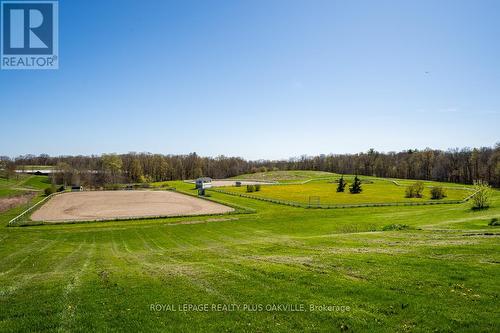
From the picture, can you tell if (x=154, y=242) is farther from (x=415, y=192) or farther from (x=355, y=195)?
(x=415, y=192)

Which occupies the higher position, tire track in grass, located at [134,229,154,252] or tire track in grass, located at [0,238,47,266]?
tire track in grass, located at [0,238,47,266]

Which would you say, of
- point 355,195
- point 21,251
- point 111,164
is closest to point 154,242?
point 21,251

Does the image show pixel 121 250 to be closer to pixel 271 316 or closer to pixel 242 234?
pixel 242 234

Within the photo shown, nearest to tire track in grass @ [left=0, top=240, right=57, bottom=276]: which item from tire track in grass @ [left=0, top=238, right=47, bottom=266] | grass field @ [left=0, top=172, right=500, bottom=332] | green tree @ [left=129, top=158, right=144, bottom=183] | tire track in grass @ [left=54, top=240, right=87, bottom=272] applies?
grass field @ [left=0, top=172, right=500, bottom=332]

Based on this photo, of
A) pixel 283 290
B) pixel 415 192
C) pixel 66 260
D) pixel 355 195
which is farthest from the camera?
pixel 355 195

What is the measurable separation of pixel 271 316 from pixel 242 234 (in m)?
31.4

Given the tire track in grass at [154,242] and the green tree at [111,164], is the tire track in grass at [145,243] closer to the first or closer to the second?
the tire track in grass at [154,242]

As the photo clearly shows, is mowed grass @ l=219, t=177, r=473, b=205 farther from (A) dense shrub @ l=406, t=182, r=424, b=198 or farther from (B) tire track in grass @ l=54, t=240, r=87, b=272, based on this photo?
(B) tire track in grass @ l=54, t=240, r=87, b=272

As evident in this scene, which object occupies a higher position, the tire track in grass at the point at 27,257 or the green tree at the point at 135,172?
the green tree at the point at 135,172

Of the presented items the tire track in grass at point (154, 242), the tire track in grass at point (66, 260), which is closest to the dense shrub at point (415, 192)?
the tire track in grass at point (154, 242)

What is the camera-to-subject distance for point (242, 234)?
4341 cm

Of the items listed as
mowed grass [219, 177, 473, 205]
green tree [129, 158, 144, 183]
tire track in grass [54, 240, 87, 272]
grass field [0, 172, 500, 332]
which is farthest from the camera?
green tree [129, 158, 144, 183]

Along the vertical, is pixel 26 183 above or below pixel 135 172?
below

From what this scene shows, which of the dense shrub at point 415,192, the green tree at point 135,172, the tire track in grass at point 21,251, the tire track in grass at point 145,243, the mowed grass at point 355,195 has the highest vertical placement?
the green tree at point 135,172
